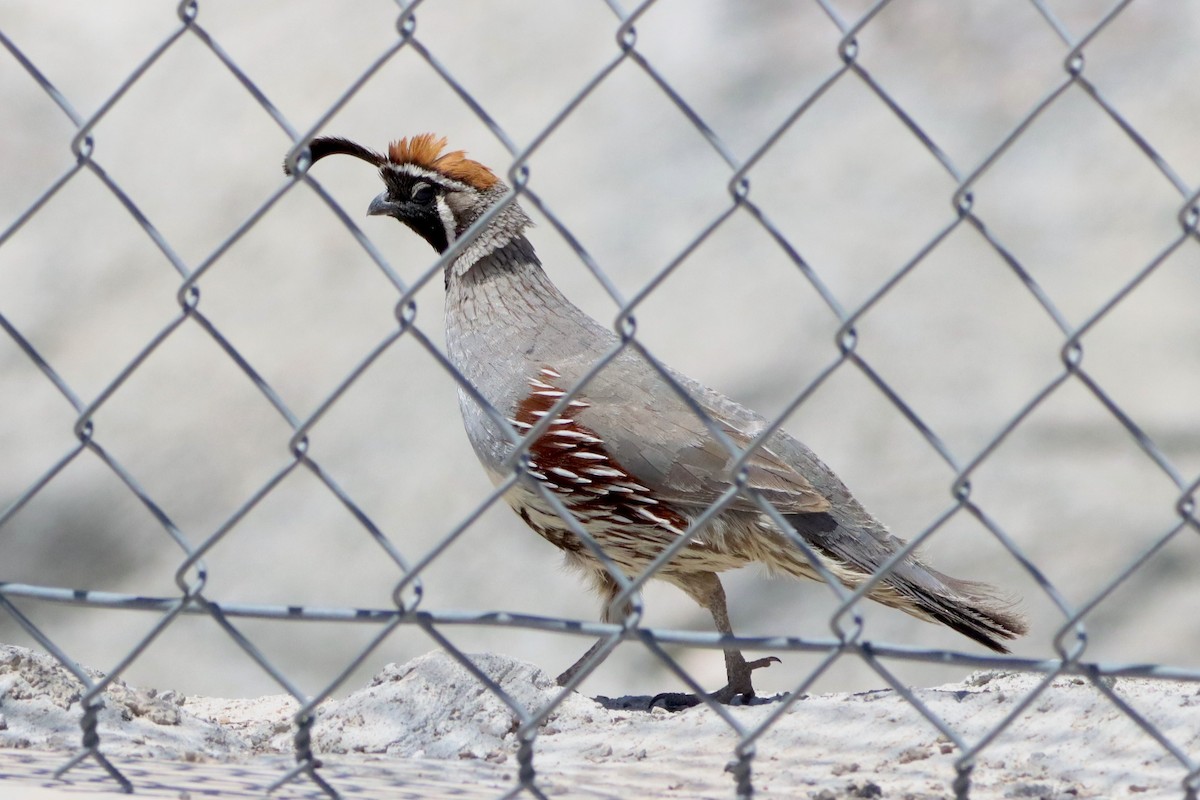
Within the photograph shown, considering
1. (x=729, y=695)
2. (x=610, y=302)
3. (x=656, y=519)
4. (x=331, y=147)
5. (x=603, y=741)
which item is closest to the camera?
(x=603, y=741)

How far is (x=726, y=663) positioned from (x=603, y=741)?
1689 mm

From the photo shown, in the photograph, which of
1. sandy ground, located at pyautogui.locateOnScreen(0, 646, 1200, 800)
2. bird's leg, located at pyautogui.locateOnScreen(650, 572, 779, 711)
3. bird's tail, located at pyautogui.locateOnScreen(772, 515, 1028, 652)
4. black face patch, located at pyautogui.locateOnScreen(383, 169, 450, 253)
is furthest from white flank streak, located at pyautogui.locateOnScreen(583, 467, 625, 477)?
black face patch, located at pyautogui.locateOnScreen(383, 169, 450, 253)

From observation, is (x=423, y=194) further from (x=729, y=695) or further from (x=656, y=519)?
(x=729, y=695)

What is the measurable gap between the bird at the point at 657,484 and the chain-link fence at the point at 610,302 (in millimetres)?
1955

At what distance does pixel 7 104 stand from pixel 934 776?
8.74 meters

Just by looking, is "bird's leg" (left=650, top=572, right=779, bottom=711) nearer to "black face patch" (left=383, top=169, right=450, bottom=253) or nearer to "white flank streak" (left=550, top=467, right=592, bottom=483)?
"white flank streak" (left=550, top=467, right=592, bottom=483)

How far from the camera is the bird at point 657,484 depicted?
5367mm

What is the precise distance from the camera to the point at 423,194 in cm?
628

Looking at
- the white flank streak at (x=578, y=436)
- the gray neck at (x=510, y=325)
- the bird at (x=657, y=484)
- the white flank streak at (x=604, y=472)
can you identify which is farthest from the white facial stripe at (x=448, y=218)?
the white flank streak at (x=604, y=472)

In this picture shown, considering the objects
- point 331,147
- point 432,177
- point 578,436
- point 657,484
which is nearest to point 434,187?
point 432,177

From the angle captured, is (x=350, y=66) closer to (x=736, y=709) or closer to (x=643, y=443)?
(x=643, y=443)

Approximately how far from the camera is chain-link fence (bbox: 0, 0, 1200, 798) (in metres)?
8.10

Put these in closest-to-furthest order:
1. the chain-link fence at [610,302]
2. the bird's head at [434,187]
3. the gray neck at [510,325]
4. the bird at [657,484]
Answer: the bird at [657,484], the gray neck at [510,325], the bird's head at [434,187], the chain-link fence at [610,302]

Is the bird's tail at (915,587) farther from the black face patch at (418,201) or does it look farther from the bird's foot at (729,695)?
the black face patch at (418,201)
